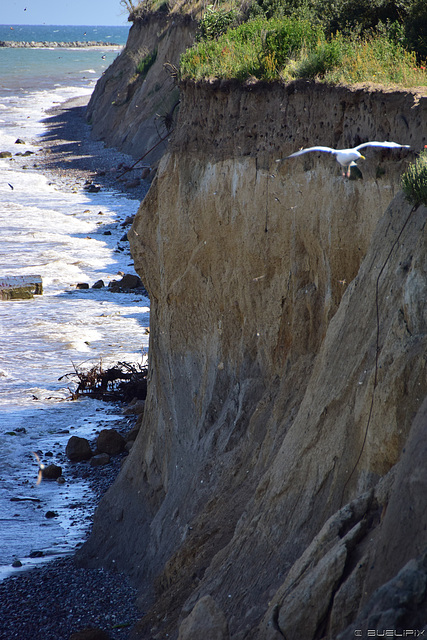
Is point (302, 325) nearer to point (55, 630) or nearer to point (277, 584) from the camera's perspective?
point (277, 584)

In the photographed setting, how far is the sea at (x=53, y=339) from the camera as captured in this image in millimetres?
12656

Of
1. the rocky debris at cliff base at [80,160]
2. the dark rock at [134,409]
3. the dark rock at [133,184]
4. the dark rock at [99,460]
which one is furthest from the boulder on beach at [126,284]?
the dark rock at [133,184]

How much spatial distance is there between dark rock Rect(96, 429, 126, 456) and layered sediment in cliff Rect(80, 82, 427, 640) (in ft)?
11.5

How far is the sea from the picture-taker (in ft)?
41.5

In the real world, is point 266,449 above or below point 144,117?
below

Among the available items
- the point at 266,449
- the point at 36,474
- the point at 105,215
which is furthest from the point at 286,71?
the point at 105,215

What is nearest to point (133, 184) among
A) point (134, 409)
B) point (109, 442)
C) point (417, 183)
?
point (134, 409)

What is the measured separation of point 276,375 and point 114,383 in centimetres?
1033

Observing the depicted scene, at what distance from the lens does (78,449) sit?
14.7 m

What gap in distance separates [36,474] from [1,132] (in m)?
51.9

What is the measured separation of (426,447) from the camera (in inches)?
170

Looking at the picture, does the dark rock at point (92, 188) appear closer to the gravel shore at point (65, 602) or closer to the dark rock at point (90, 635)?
the gravel shore at point (65, 602)

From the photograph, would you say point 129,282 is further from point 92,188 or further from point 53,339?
point 92,188

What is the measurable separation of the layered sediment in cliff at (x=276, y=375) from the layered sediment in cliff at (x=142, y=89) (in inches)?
1097
